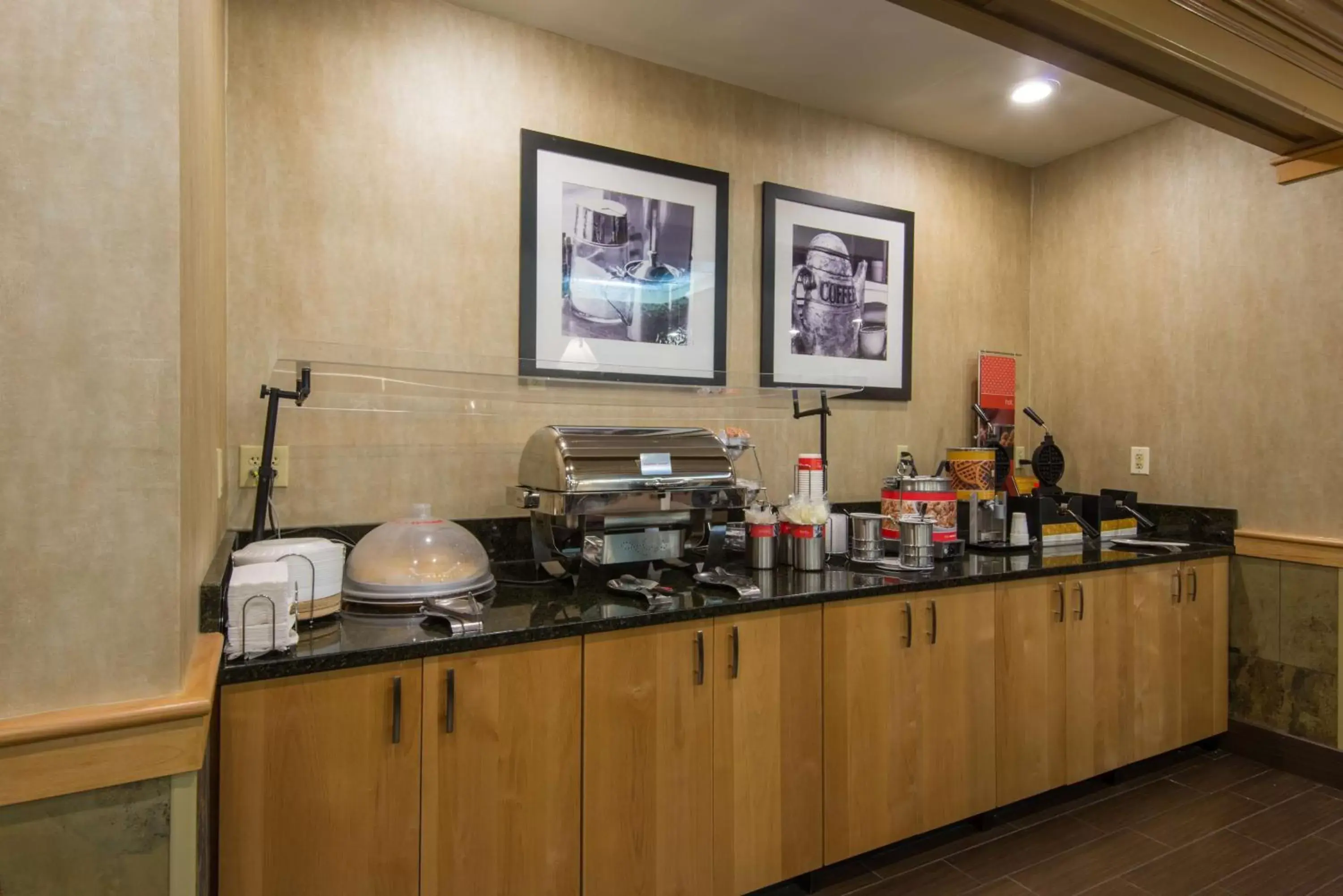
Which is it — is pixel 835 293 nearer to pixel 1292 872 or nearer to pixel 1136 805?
pixel 1136 805

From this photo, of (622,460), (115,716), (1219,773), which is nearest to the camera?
(115,716)

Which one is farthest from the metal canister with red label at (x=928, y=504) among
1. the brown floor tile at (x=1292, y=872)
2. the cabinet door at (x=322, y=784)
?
the cabinet door at (x=322, y=784)

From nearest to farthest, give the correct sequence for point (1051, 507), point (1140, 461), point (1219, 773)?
point (1219, 773), point (1051, 507), point (1140, 461)

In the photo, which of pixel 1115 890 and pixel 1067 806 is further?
pixel 1067 806

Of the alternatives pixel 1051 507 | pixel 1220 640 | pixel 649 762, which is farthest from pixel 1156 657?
pixel 649 762

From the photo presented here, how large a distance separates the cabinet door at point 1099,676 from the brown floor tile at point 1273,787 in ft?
1.35

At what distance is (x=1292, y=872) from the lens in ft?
6.84

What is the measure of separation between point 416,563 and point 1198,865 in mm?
2369

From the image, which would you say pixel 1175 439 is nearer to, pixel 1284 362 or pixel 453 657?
pixel 1284 362

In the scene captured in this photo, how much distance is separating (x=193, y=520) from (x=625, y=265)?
1624 millimetres

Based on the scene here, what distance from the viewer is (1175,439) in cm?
306

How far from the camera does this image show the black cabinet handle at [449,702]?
152 cm

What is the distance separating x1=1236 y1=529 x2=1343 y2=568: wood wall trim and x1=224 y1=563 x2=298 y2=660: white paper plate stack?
3.28m

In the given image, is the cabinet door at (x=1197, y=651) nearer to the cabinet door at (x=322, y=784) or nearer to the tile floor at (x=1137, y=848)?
the tile floor at (x=1137, y=848)
